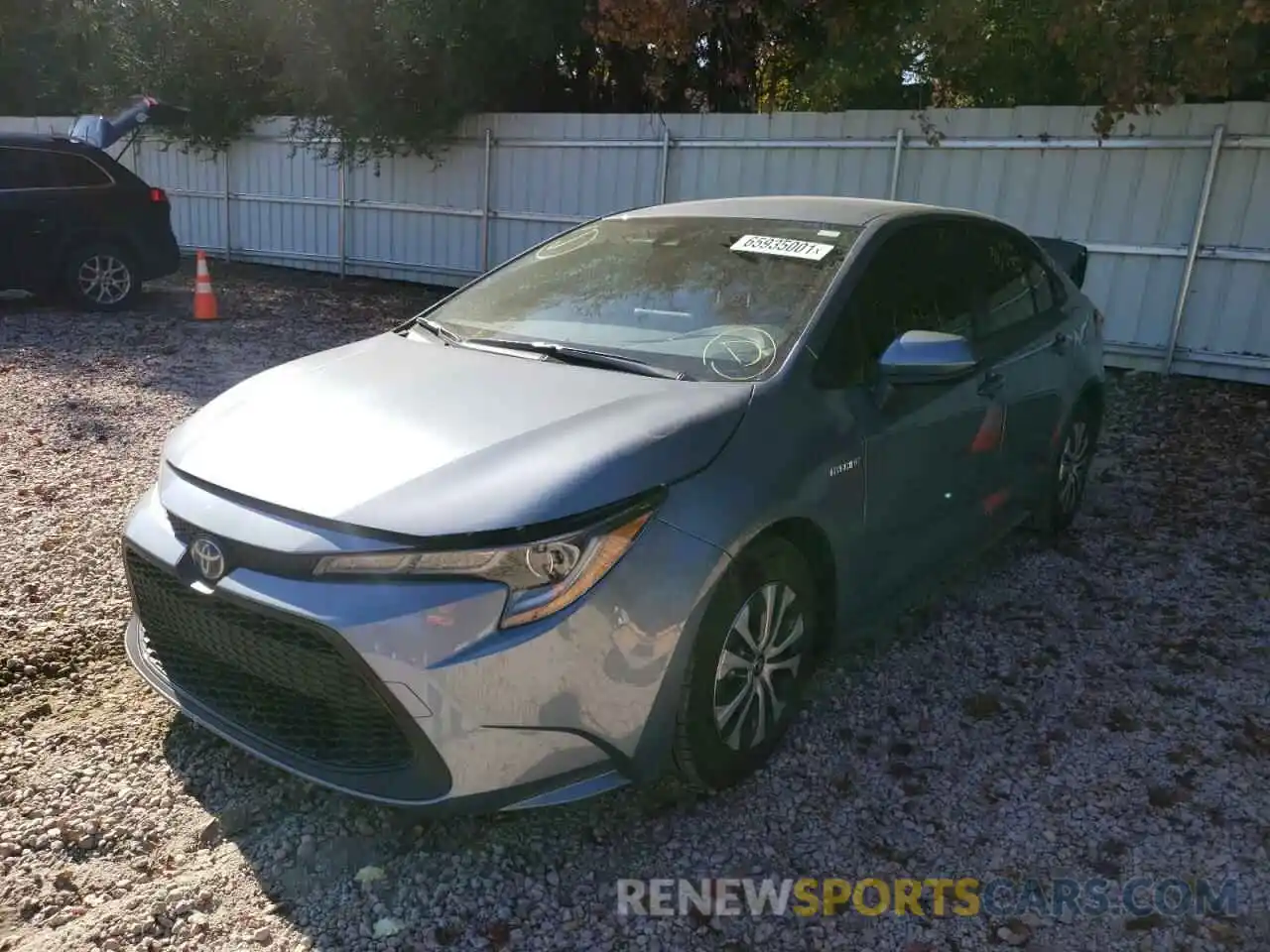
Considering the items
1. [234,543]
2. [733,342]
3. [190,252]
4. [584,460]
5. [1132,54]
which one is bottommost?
[190,252]

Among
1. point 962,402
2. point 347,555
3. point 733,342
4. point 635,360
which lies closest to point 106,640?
point 347,555

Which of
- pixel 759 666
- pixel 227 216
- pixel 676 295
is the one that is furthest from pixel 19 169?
pixel 759 666

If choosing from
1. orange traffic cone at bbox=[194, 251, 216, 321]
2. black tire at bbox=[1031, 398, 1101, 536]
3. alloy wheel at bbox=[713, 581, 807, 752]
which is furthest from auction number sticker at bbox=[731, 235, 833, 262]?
orange traffic cone at bbox=[194, 251, 216, 321]

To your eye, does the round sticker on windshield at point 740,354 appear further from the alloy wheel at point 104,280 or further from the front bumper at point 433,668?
the alloy wheel at point 104,280

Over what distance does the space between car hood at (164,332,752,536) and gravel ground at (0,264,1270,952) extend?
93 centimetres

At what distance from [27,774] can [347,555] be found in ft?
4.58

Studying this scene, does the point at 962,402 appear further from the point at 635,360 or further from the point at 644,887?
the point at 644,887

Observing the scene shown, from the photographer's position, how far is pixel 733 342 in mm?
3117

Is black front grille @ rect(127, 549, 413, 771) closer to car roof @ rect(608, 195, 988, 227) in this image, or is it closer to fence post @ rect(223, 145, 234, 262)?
car roof @ rect(608, 195, 988, 227)

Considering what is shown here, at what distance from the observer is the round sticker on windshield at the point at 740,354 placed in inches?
117

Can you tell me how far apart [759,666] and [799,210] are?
5.92 ft

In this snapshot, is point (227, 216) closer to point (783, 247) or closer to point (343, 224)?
point (343, 224)

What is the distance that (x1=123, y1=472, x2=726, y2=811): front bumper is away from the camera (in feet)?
7.32

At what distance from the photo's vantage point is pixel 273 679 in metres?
2.44
